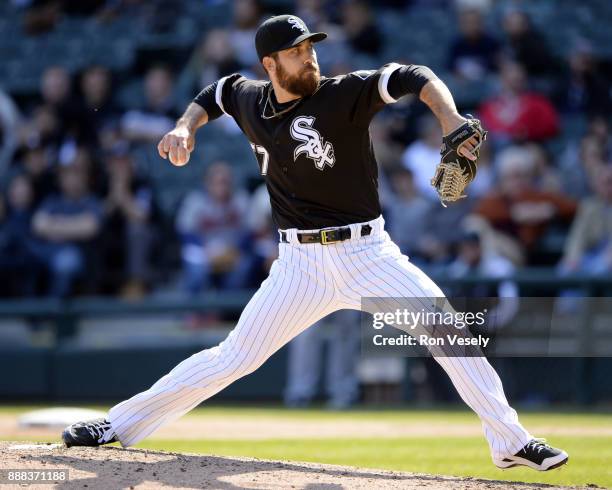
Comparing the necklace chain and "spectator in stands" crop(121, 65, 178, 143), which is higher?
"spectator in stands" crop(121, 65, 178, 143)

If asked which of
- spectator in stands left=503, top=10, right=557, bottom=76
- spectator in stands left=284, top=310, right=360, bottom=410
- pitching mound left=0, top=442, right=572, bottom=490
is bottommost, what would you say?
pitching mound left=0, top=442, right=572, bottom=490

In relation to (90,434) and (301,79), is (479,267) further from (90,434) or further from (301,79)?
(90,434)

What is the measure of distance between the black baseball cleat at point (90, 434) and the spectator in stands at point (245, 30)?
7.47 metres

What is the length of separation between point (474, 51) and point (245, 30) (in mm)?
2601

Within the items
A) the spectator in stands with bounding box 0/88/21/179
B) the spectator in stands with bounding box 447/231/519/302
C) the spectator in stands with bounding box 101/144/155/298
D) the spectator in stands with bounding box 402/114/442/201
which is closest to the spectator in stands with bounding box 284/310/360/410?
the spectator in stands with bounding box 447/231/519/302

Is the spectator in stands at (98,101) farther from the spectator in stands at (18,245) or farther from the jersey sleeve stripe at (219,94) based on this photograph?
the jersey sleeve stripe at (219,94)

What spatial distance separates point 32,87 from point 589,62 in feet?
22.4

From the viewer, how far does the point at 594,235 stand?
368 inches

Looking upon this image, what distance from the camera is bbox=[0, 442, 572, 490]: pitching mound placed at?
412 cm

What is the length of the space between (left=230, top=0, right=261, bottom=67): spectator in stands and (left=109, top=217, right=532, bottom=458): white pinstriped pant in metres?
7.48

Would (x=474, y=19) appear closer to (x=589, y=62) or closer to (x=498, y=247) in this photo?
(x=589, y=62)

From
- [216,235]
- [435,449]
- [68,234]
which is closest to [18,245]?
[68,234]

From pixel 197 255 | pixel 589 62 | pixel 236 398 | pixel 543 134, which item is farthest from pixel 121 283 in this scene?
pixel 589 62

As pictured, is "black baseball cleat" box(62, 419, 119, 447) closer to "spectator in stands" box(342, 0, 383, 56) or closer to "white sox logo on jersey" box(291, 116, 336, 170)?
"white sox logo on jersey" box(291, 116, 336, 170)
